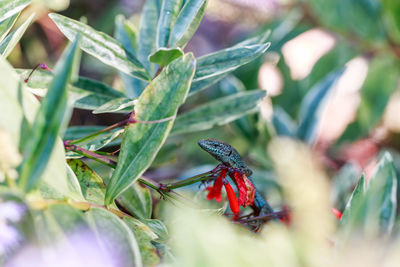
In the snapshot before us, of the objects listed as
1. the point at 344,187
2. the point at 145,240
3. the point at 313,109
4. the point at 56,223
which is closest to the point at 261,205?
the point at 145,240

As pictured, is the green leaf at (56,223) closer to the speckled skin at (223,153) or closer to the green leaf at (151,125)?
the green leaf at (151,125)

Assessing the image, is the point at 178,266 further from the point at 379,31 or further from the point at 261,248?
the point at 379,31

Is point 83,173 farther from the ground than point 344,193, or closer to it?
farther from the ground

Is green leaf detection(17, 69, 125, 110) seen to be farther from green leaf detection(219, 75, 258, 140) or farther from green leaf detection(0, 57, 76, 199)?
green leaf detection(219, 75, 258, 140)

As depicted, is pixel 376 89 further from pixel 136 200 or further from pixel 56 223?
pixel 56 223

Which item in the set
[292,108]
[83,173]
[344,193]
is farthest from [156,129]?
[292,108]

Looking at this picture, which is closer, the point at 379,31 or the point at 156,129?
the point at 156,129
